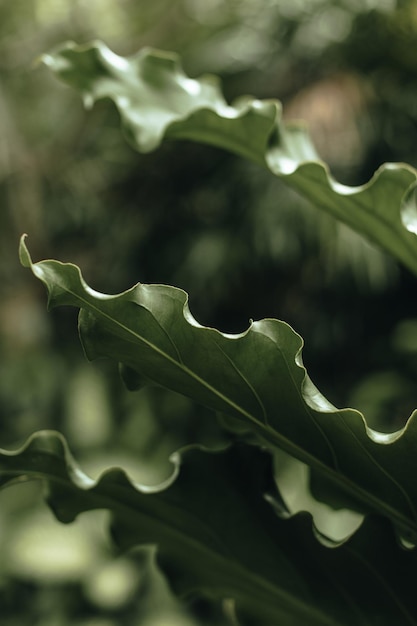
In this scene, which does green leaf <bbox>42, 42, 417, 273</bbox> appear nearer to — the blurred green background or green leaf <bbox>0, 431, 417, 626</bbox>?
green leaf <bbox>0, 431, 417, 626</bbox>

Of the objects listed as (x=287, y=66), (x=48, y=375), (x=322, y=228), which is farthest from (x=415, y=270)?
(x=48, y=375)

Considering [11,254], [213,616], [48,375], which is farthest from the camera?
[11,254]

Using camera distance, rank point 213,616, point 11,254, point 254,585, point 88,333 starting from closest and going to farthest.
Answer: point 88,333 < point 254,585 < point 213,616 < point 11,254

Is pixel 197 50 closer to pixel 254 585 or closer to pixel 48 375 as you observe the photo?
pixel 48 375

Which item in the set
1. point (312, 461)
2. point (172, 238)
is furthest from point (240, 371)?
point (172, 238)

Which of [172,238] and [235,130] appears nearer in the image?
[235,130]

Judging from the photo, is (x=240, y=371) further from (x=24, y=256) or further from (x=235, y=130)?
(x=235, y=130)

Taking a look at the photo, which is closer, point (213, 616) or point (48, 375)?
point (213, 616)

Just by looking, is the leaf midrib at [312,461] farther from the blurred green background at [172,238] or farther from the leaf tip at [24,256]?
the blurred green background at [172,238]
